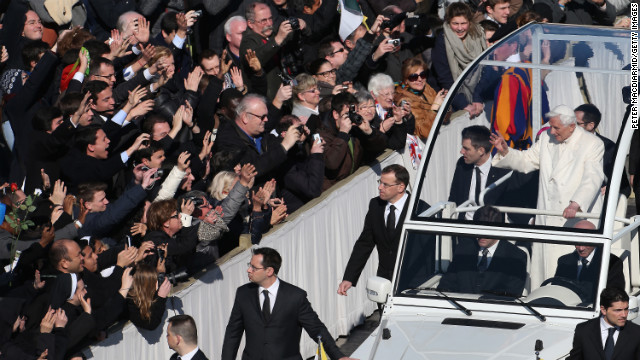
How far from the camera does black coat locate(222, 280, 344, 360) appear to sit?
12.3 meters

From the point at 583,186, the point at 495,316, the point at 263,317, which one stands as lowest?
the point at 263,317

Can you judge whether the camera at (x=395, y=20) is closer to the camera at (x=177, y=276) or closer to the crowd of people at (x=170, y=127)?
the crowd of people at (x=170, y=127)

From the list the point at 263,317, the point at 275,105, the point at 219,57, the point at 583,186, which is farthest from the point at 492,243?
the point at 219,57

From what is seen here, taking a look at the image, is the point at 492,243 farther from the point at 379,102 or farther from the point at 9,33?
the point at 9,33

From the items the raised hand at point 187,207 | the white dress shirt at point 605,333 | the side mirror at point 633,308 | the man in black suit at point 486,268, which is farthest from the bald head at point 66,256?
the side mirror at point 633,308

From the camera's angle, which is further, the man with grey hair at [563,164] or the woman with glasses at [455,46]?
the woman with glasses at [455,46]

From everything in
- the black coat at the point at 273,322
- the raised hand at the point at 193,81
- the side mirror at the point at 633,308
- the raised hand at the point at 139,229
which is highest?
the side mirror at the point at 633,308

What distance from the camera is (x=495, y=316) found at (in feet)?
38.5

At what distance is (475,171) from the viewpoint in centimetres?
1296

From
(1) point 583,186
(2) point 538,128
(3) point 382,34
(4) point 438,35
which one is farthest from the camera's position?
(4) point 438,35

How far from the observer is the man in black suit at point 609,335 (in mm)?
10953

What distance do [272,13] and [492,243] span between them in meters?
7.21

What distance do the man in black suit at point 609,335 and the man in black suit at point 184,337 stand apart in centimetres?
316

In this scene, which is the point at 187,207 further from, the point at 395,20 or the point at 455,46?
the point at 455,46
